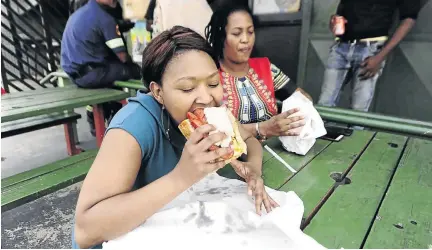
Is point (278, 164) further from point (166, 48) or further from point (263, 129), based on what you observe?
point (166, 48)

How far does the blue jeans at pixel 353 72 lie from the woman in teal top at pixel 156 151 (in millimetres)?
2310

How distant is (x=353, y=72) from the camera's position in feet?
10.3

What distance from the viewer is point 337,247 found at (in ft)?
2.97

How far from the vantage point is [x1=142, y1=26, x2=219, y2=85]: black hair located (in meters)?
1.06

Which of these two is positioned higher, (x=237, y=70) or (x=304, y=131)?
(x=237, y=70)

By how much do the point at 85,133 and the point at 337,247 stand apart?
4317 millimetres

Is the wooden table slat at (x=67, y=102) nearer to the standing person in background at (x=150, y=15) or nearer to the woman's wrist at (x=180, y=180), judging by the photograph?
the standing person in background at (x=150, y=15)

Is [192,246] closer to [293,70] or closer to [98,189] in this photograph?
[98,189]

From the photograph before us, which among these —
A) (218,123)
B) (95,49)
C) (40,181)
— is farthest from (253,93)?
(95,49)

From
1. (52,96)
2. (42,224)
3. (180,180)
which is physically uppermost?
(180,180)

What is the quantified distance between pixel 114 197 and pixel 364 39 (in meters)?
2.89

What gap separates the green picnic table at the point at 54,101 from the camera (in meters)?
2.43

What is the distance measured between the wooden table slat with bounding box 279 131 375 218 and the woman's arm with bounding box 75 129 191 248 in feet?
1.71

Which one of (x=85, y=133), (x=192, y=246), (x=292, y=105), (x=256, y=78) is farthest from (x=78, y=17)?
(x=192, y=246)
